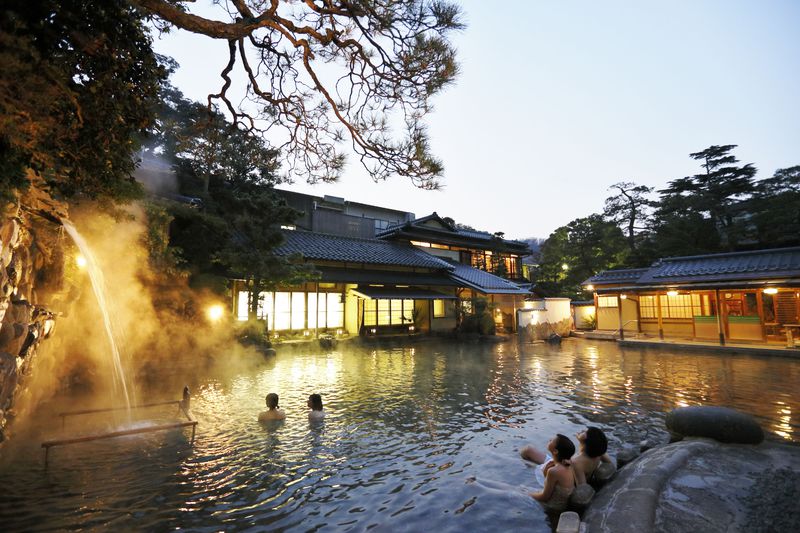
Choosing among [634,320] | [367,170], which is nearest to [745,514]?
[367,170]

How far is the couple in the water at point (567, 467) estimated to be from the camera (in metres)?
4.17

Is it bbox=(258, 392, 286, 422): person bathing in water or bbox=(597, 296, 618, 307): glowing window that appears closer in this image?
bbox=(258, 392, 286, 422): person bathing in water

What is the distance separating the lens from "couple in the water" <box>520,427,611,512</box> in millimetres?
4172

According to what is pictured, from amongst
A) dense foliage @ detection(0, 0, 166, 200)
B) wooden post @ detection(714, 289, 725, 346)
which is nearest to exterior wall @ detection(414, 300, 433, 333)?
wooden post @ detection(714, 289, 725, 346)

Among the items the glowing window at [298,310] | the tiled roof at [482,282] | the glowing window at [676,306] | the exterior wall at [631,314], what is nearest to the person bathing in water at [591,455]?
the glowing window at [298,310]

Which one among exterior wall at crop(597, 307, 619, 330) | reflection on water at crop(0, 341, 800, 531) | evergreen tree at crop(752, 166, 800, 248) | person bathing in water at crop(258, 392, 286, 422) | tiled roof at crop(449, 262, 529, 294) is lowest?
reflection on water at crop(0, 341, 800, 531)

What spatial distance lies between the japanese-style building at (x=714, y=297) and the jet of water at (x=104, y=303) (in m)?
21.4

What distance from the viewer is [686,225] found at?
26047 mm

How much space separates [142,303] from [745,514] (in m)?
14.1

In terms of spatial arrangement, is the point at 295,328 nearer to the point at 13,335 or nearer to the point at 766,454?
the point at 13,335

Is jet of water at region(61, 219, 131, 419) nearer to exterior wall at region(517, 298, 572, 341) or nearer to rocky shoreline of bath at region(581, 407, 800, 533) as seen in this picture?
rocky shoreline of bath at region(581, 407, 800, 533)

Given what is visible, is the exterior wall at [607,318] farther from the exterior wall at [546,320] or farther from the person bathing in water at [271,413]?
the person bathing in water at [271,413]

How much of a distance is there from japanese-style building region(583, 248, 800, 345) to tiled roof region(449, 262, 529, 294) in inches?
176

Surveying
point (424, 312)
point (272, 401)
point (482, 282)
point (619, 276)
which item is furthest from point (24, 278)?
point (619, 276)
